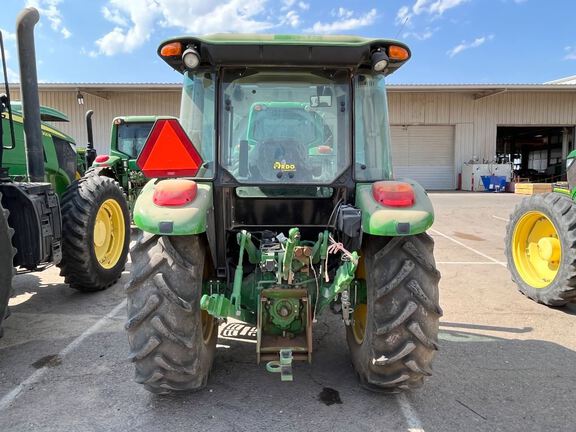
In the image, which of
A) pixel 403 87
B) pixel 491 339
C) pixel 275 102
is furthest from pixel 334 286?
pixel 403 87

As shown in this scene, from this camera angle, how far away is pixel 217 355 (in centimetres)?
342

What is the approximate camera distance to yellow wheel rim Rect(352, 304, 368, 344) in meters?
3.05

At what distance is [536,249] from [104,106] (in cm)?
2133

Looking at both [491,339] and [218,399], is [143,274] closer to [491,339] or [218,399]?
[218,399]

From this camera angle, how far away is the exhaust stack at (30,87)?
4.05 meters

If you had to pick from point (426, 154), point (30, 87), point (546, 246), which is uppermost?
point (30, 87)

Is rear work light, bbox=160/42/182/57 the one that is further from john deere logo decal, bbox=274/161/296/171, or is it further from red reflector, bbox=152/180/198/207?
john deere logo decal, bbox=274/161/296/171

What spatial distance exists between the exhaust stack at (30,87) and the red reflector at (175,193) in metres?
2.45

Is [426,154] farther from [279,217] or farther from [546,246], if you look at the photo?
[279,217]

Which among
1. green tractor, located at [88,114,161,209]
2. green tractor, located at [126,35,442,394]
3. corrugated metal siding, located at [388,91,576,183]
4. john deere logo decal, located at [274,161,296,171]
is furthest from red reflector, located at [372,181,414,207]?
corrugated metal siding, located at [388,91,576,183]

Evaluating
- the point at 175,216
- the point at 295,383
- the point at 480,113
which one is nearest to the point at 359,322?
the point at 295,383

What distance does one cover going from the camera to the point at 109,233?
5625 mm

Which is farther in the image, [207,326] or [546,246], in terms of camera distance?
[546,246]

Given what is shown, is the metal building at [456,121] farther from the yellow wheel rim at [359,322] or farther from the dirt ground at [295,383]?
the yellow wheel rim at [359,322]
